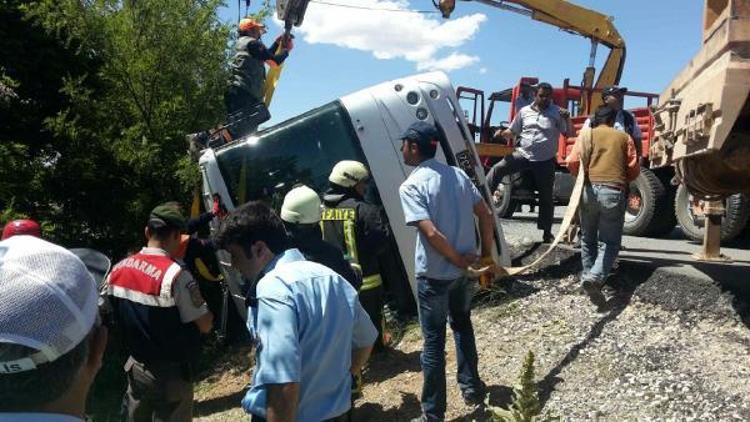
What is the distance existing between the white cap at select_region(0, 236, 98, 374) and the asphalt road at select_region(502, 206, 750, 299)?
471cm

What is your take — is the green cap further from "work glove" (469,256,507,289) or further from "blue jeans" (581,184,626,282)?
"blue jeans" (581,184,626,282)

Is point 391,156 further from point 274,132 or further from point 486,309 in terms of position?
point 486,309

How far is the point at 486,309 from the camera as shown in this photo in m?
5.37

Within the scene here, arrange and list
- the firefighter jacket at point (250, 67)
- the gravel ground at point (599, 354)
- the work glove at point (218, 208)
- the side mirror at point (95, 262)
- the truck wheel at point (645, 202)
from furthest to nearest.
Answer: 1. the truck wheel at point (645, 202)
2. the firefighter jacket at point (250, 67)
3. the work glove at point (218, 208)
4. the gravel ground at point (599, 354)
5. the side mirror at point (95, 262)

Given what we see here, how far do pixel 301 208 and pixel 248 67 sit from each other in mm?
3741

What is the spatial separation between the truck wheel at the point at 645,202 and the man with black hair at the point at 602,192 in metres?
3.08

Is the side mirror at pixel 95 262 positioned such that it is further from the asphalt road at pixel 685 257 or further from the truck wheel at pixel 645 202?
the truck wheel at pixel 645 202

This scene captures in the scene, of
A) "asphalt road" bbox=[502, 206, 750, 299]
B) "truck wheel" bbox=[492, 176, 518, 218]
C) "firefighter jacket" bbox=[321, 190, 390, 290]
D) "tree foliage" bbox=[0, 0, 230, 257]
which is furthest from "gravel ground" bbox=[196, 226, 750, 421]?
"truck wheel" bbox=[492, 176, 518, 218]

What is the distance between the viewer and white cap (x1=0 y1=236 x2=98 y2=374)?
3.34 feet

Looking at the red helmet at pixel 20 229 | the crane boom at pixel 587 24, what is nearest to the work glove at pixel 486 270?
the red helmet at pixel 20 229

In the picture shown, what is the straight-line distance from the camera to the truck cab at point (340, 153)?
5.11 metres

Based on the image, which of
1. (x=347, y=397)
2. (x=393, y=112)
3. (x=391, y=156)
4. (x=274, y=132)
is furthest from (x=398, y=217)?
(x=347, y=397)

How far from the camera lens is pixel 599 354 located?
421 cm

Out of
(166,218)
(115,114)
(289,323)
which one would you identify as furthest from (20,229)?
(115,114)
